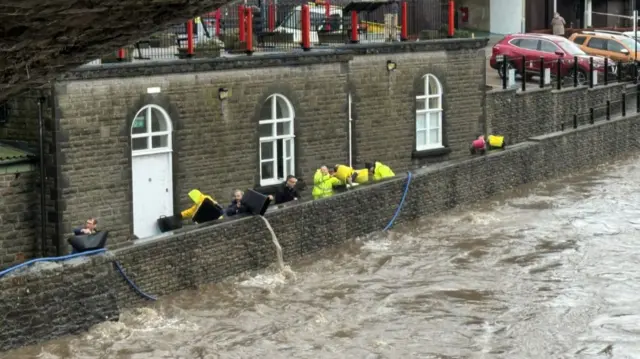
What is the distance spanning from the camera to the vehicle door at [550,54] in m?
36.3

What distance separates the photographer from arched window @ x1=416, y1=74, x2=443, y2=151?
27.3 m

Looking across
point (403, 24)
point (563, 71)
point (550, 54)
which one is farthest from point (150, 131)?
point (550, 54)

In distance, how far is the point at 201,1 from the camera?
4.57 meters

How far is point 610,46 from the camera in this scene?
1601 inches

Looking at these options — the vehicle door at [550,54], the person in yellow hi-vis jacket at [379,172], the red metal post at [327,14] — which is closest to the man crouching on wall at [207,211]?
the person in yellow hi-vis jacket at [379,172]

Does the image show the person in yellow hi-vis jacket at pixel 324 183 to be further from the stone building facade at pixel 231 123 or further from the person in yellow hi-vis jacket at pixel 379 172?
the person in yellow hi-vis jacket at pixel 379 172

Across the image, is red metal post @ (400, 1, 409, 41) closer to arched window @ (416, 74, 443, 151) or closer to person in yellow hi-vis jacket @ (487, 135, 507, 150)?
arched window @ (416, 74, 443, 151)

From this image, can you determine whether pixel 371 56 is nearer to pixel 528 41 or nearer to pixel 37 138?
pixel 37 138

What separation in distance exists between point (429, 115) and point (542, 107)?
627cm

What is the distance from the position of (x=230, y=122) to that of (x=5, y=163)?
4.86 meters

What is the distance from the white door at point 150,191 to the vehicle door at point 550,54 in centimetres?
1756

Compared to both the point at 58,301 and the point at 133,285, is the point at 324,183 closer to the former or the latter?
the point at 133,285

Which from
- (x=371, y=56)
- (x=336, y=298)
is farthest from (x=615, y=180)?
(x=336, y=298)

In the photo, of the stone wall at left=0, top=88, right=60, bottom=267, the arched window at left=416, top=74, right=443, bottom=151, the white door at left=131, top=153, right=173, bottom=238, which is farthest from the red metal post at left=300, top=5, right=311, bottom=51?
the stone wall at left=0, top=88, right=60, bottom=267
